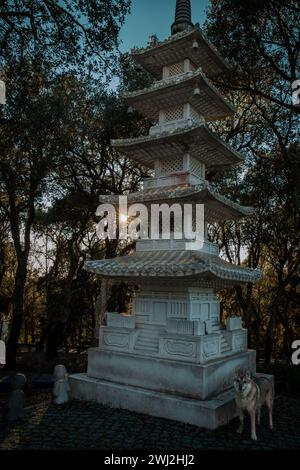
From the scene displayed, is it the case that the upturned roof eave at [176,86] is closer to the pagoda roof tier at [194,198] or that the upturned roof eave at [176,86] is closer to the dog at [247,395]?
the pagoda roof tier at [194,198]

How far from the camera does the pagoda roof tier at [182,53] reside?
11.4 metres

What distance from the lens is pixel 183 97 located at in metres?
11.7

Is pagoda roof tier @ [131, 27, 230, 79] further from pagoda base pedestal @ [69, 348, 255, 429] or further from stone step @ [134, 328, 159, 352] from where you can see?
pagoda base pedestal @ [69, 348, 255, 429]

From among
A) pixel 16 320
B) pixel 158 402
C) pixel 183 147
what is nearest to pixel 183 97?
pixel 183 147

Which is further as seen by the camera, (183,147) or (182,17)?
(182,17)

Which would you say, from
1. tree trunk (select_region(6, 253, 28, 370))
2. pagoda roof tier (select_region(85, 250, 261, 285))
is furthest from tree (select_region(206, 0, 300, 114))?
tree trunk (select_region(6, 253, 28, 370))

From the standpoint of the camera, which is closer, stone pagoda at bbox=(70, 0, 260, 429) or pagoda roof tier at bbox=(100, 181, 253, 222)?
stone pagoda at bbox=(70, 0, 260, 429)

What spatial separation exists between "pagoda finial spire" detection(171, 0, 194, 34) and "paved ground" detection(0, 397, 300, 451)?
12351 mm

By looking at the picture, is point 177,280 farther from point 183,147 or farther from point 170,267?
point 183,147

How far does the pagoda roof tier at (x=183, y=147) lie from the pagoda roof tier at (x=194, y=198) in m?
1.23

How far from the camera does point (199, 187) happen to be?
9.95m

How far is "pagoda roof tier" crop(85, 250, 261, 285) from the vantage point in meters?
8.59

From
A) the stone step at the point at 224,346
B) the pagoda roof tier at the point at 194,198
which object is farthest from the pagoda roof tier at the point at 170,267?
the stone step at the point at 224,346

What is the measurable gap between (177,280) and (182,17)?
31.1 feet
